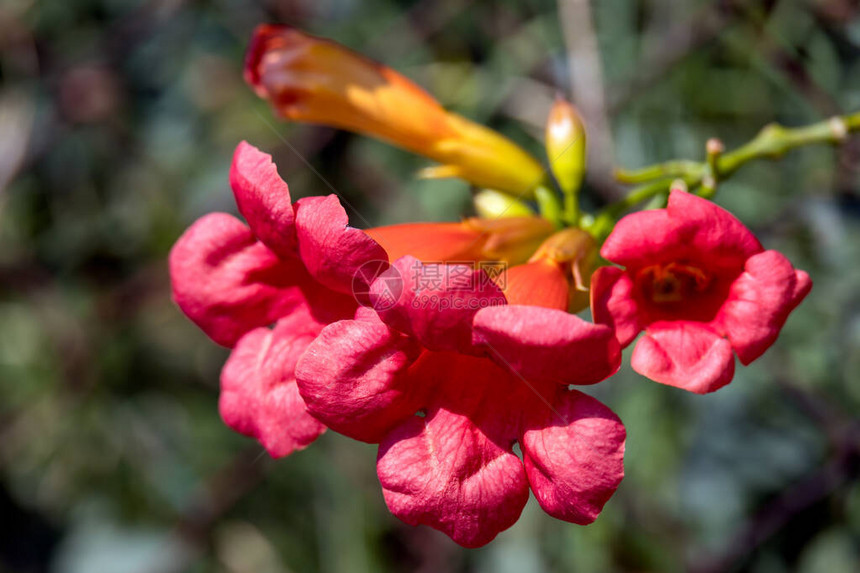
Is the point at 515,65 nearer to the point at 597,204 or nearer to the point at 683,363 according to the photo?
the point at 597,204

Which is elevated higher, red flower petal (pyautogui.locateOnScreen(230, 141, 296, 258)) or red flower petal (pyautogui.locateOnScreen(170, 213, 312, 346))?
red flower petal (pyautogui.locateOnScreen(230, 141, 296, 258))

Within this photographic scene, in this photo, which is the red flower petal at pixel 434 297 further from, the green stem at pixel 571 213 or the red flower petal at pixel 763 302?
the green stem at pixel 571 213

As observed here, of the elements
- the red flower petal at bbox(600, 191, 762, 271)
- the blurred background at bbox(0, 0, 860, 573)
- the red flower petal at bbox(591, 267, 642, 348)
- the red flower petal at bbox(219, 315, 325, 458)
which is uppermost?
the red flower petal at bbox(600, 191, 762, 271)

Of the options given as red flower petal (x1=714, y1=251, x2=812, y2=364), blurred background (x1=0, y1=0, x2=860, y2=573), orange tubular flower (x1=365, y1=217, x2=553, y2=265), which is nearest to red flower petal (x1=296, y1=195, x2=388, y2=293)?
orange tubular flower (x1=365, y1=217, x2=553, y2=265)

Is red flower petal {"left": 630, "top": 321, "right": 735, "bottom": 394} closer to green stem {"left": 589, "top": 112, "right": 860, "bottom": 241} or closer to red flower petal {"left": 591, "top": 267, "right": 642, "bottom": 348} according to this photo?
red flower petal {"left": 591, "top": 267, "right": 642, "bottom": 348}

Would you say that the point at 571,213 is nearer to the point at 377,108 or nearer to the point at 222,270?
the point at 377,108

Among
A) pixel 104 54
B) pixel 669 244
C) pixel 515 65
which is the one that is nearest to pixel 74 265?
pixel 104 54

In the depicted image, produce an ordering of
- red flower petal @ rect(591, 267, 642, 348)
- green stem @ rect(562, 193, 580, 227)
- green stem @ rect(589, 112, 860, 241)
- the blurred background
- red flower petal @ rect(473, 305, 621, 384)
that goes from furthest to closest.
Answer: the blurred background
green stem @ rect(562, 193, 580, 227)
green stem @ rect(589, 112, 860, 241)
red flower petal @ rect(591, 267, 642, 348)
red flower petal @ rect(473, 305, 621, 384)
